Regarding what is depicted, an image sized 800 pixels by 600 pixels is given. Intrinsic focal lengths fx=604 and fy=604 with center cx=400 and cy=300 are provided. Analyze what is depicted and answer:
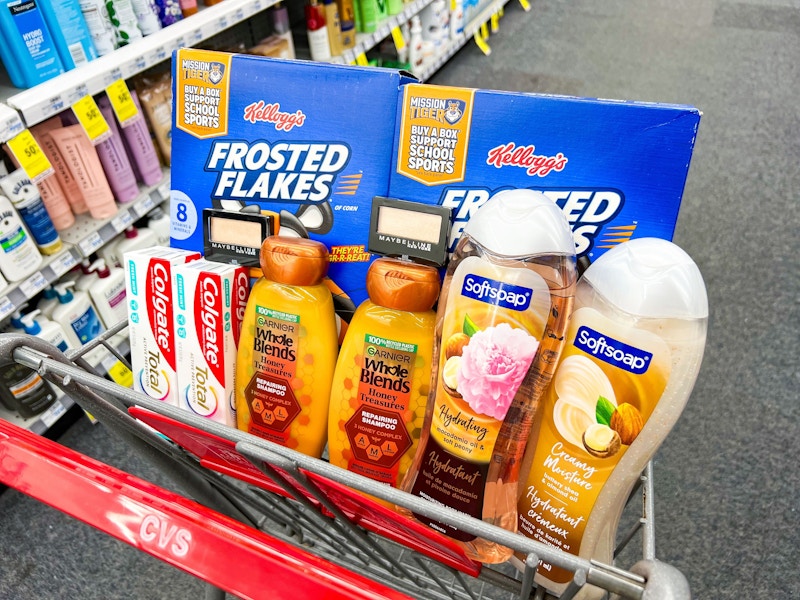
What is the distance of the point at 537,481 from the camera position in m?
0.67

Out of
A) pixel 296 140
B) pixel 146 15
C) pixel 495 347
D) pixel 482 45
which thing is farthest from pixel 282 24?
pixel 482 45

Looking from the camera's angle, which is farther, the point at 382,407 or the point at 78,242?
the point at 78,242

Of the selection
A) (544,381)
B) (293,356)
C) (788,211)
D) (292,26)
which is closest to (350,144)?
(293,356)

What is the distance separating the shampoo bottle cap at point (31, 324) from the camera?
159 centimetres

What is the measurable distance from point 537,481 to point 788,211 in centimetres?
253

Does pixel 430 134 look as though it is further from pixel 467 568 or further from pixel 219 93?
pixel 467 568

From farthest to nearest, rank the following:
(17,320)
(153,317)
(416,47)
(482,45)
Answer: (482,45) → (416,47) → (17,320) → (153,317)

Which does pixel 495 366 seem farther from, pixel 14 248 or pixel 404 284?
pixel 14 248

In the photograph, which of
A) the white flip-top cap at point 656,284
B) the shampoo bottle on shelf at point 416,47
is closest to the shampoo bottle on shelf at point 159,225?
the white flip-top cap at point 656,284

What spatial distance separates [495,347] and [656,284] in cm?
16

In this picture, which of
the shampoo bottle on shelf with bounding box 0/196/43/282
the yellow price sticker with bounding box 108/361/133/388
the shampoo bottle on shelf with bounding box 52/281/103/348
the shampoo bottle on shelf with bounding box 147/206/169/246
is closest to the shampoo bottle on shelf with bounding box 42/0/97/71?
the shampoo bottle on shelf with bounding box 0/196/43/282

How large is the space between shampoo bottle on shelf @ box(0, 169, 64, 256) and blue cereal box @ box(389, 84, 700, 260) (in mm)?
1147

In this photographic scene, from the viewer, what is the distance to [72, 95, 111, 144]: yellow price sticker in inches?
57.5

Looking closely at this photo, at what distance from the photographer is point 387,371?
73 cm
